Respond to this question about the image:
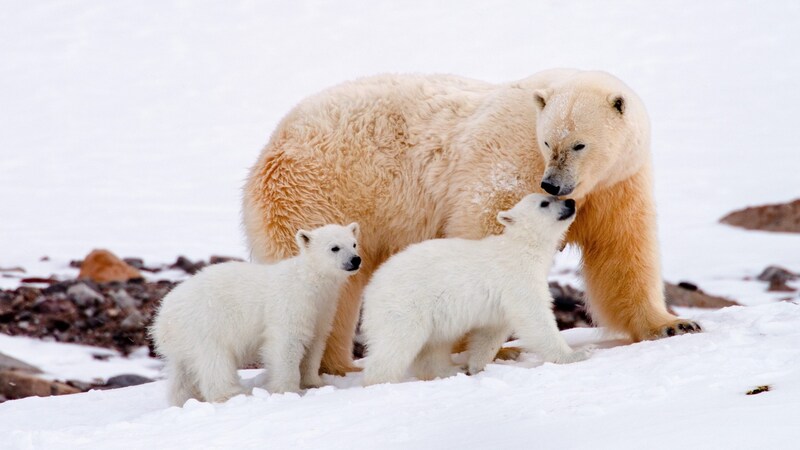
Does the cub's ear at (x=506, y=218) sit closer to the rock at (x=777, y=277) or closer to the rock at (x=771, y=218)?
the rock at (x=777, y=277)

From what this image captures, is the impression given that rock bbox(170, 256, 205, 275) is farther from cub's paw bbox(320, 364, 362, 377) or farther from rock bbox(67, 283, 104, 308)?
cub's paw bbox(320, 364, 362, 377)

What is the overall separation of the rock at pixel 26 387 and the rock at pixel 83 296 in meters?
2.16

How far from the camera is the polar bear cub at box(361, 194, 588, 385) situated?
4.66m

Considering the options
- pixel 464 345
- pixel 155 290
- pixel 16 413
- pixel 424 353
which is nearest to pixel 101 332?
pixel 155 290

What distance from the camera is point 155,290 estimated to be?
1042cm

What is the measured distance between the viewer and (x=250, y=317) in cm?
497

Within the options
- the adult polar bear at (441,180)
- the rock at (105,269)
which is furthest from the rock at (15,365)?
the rock at (105,269)

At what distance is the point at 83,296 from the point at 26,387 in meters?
2.41

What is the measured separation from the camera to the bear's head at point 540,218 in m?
4.89

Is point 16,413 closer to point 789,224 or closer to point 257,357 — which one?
point 257,357

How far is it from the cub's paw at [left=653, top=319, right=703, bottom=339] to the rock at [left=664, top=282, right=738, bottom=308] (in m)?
5.47

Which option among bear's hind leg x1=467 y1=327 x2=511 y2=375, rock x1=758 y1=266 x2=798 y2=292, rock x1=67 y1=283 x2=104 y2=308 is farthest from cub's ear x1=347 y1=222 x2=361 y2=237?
rock x1=758 y1=266 x2=798 y2=292

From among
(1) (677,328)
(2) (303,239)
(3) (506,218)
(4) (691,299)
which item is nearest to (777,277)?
(4) (691,299)

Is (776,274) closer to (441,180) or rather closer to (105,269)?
(441,180)
